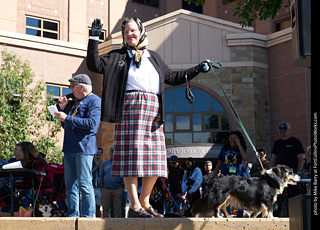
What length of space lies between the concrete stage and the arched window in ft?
72.1

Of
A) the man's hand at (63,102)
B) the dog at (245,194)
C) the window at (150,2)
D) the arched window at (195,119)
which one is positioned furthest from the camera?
the window at (150,2)

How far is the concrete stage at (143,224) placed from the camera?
14.3 feet

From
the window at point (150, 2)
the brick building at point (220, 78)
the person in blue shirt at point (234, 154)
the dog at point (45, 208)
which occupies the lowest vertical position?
the dog at point (45, 208)

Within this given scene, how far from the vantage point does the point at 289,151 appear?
8.67 m

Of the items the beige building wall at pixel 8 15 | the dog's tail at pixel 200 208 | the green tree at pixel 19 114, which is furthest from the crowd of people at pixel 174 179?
the beige building wall at pixel 8 15

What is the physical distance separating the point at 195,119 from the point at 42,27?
438 inches

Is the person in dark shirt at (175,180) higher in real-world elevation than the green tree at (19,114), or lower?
lower

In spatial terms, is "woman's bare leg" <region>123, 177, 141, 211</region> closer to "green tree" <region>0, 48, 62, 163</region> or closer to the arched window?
"green tree" <region>0, 48, 62, 163</region>

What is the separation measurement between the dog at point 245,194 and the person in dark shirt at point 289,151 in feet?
3.78

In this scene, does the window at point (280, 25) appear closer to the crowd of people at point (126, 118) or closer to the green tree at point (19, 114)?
the green tree at point (19, 114)

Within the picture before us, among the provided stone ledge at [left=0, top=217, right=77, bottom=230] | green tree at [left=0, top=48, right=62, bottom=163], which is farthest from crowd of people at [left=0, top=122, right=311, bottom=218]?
green tree at [left=0, top=48, right=62, bottom=163]

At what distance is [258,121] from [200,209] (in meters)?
19.0
